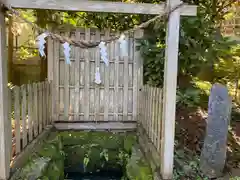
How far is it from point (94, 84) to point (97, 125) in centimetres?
78

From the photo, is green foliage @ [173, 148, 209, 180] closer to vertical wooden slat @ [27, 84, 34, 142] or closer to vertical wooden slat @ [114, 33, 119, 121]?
vertical wooden slat @ [114, 33, 119, 121]

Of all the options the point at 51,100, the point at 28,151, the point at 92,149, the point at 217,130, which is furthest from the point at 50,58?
the point at 217,130

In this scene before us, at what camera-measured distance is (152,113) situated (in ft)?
12.7

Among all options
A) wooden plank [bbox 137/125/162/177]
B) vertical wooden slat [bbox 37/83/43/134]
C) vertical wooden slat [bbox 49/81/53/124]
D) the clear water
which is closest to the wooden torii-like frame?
wooden plank [bbox 137/125/162/177]

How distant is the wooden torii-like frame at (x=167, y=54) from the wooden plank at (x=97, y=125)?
1.95 m

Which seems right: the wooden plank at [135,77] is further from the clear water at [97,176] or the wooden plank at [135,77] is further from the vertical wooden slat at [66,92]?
the vertical wooden slat at [66,92]

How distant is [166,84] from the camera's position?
3.03m

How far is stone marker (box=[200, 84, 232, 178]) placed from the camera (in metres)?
3.16

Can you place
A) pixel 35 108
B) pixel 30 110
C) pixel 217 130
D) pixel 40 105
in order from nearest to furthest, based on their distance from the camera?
1. pixel 217 130
2. pixel 30 110
3. pixel 35 108
4. pixel 40 105

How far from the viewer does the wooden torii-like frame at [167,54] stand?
2.83 metres

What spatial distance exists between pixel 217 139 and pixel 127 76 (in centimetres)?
227

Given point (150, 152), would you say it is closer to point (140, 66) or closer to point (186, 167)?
point (186, 167)

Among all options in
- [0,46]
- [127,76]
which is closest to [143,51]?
[127,76]

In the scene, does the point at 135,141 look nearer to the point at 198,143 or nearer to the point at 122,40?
the point at 198,143
